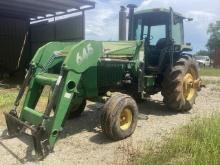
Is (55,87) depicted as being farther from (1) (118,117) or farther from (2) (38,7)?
(2) (38,7)

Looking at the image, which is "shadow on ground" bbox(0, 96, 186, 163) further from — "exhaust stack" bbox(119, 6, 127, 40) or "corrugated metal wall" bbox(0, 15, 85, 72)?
"corrugated metal wall" bbox(0, 15, 85, 72)

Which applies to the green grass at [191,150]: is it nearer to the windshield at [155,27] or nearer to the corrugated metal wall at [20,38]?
the windshield at [155,27]

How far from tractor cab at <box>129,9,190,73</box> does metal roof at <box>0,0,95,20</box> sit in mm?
6374

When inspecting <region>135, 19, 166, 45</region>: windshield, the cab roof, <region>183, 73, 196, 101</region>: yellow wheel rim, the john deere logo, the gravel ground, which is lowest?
the gravel ground

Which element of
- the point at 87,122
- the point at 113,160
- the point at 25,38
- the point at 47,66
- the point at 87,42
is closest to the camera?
the point at 113,160

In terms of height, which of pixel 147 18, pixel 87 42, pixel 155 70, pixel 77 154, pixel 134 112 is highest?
pixel 147 18

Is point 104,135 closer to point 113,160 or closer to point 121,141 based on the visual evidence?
point 121,141

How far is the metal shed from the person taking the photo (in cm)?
1708

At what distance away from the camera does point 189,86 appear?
30.8ft

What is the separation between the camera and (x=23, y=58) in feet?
74.6

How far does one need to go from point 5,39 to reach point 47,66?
1661 cm

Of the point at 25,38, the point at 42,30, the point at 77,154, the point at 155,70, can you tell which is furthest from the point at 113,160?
the point at 25,38

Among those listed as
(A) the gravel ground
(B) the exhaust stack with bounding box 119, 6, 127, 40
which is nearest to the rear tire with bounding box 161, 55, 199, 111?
(A) the gravel ground

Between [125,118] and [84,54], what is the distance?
4.76ft
